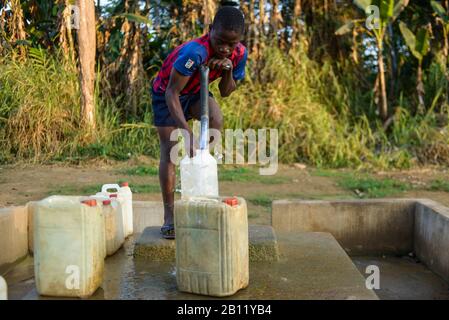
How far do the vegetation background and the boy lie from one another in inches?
164

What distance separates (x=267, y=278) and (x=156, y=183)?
3.56 metres

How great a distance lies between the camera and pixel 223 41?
9.36ft

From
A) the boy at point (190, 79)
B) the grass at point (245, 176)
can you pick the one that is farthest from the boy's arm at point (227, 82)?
the grass at point (245, 176)

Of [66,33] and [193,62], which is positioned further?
[66,33]

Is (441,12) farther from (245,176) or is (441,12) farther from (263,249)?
(263,249)

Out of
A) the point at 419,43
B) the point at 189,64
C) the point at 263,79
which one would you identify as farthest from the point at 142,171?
the point at 419,43

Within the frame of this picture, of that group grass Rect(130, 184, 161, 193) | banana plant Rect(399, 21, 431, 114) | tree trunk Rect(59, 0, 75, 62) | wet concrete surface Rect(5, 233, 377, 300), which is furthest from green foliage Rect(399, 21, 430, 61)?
wet concrete surface Rect(5, 233, 377, 300)

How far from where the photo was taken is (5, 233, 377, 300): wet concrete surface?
2.43 meters

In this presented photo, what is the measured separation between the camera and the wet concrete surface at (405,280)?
324 centimetres

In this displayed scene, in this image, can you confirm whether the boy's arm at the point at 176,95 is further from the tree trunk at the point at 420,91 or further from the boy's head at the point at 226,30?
the tree trunk at the point at 420,91

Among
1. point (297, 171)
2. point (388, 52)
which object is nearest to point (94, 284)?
point (297, 171)

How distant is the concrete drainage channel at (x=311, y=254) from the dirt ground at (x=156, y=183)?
2.79ft

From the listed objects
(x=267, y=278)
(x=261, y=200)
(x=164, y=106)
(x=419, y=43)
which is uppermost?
(x=419, y=43)

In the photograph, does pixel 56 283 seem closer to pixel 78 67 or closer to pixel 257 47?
pixel 78 67
